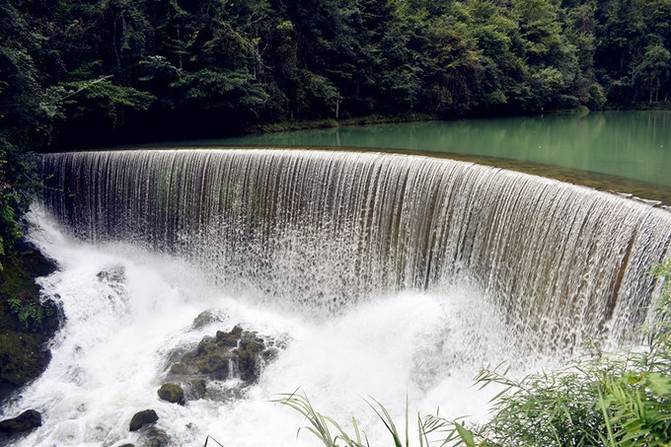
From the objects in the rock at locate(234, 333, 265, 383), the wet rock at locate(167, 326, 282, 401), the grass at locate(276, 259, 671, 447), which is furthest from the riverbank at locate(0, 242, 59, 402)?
the grass at locate(276, 259, 671, 447)

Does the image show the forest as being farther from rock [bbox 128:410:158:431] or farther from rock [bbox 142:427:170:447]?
rock [bbox 142:427:170:447]

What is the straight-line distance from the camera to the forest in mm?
10781

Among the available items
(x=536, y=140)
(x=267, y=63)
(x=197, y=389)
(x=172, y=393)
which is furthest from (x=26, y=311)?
(x=536, y=140)

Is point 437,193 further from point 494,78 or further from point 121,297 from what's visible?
point 494,78

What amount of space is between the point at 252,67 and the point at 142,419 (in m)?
11.0

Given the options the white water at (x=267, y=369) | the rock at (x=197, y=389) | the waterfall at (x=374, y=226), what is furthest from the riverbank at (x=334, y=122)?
the rock at (x=197, y=389)

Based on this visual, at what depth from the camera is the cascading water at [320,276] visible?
6332mm

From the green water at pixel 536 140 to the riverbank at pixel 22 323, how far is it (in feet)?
18.1

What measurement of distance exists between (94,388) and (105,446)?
1.43 metres

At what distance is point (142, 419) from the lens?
7.17 m

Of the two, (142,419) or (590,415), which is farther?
(142,419)

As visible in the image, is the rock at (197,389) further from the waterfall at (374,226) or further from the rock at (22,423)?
the waterfall at (374,226)

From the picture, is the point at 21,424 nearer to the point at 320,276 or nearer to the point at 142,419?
the point at 142,419

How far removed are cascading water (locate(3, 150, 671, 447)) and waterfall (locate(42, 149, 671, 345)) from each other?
25 mm
